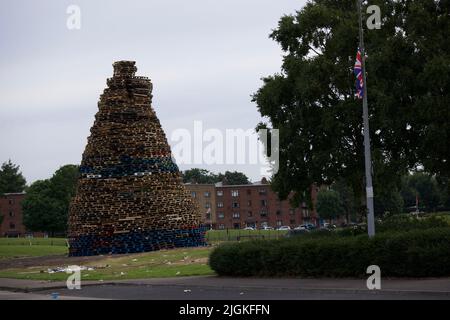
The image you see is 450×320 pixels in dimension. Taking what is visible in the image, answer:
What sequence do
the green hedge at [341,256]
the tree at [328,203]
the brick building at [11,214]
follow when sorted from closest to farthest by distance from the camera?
the green hedge at [341,256] → the tree at [328,203] → the brick building at [11,214]

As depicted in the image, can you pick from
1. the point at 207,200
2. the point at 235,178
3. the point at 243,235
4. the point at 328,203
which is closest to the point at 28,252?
the point at 243,235

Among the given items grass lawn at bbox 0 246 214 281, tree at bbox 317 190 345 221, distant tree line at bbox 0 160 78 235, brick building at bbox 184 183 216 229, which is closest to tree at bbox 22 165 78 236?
distant tree line at bbox 0 160 78 235

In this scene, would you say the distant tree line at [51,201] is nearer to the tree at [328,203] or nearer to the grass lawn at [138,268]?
the tree at [328,203]

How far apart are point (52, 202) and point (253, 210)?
1738 inches

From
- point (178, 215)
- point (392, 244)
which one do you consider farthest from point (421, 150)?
point (178, 215)

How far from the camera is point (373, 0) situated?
30.8 meters

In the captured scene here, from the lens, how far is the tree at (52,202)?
342 ft

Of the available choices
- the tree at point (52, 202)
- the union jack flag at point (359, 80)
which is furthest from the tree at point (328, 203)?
the union jack flag at point (359, 80)

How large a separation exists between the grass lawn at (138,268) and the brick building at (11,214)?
10270 cm

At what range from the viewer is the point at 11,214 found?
461 ft

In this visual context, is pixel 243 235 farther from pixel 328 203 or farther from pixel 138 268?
pixel 328 203

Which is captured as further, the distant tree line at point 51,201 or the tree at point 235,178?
the tree at point 235,178

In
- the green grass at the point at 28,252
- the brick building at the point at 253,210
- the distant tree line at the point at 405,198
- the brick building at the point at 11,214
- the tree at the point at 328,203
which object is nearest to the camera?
the green grass at the point at 28,252
